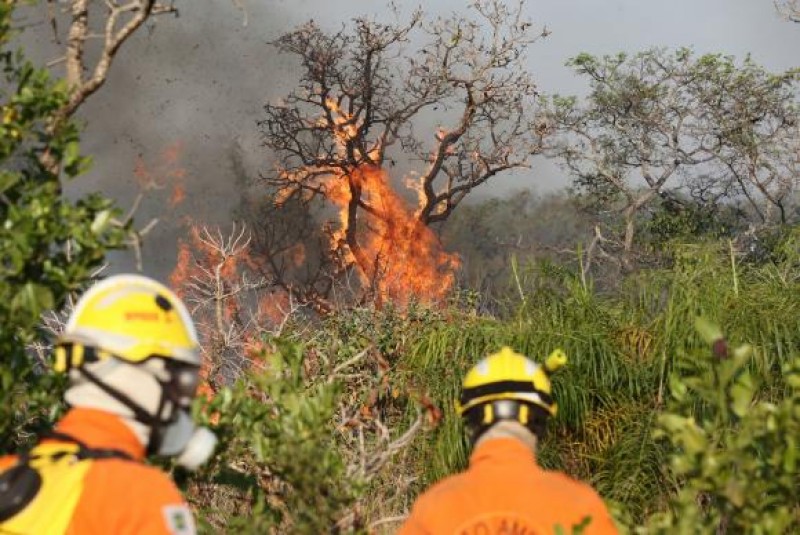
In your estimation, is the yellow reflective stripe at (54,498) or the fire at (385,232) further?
the fire at (385,232)

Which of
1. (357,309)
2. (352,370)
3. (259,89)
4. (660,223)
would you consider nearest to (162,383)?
(352,370)

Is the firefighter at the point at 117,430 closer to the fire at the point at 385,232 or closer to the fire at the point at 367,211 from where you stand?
the fire at the point at 385,232

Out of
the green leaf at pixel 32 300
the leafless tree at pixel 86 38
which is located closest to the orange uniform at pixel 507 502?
the green leaf at pixel 32 300

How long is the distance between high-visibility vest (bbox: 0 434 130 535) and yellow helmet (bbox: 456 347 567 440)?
1.19m

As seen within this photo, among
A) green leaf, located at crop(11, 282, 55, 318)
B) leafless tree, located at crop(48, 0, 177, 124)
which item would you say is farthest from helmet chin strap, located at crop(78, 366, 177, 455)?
leafless tree, located at crop(48, 0, 177, 124)

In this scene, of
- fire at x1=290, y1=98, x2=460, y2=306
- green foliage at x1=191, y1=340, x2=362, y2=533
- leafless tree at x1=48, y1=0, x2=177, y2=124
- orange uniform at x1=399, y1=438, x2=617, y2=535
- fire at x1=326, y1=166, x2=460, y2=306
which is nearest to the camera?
orange uniform at x1=399, y1=438, x2=617, y2=535

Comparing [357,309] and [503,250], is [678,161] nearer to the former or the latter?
[503,250]

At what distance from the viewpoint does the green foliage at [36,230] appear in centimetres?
350

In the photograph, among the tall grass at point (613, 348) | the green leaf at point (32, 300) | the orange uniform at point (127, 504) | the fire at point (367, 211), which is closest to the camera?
the orange uniform at point (127, 504)

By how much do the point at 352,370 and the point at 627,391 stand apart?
12.1 ft

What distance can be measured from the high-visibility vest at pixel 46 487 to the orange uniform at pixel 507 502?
3.29 ft

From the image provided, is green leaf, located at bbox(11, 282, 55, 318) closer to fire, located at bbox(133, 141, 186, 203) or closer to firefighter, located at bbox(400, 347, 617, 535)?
firefighter, located at bbox(400, 347, 617, 535)

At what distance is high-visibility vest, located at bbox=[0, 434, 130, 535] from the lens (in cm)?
246

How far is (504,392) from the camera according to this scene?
336cm
